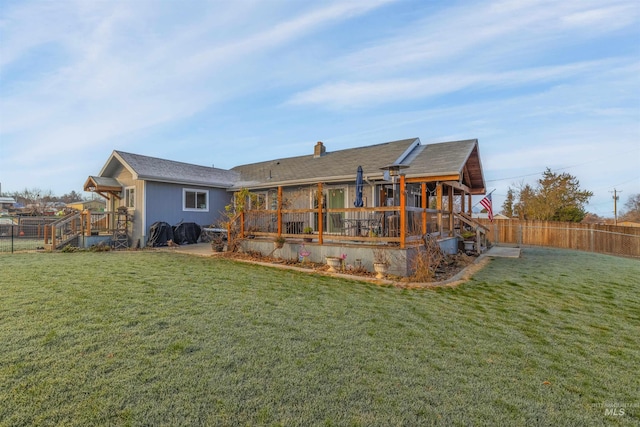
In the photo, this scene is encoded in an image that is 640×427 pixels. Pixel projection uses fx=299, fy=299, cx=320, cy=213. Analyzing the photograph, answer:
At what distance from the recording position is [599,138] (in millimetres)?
16703

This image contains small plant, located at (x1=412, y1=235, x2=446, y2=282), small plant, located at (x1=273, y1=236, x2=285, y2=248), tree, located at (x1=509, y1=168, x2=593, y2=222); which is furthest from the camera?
Result: tree, located at (x1=509, y1=168, x2=593, y2=222)

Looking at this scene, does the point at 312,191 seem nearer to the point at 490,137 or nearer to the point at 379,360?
the point at 379,360

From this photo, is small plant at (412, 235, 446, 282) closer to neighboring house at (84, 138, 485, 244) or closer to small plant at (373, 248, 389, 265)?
small plant at (373, 248, 389, 265)

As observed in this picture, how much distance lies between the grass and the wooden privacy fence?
42.7ft

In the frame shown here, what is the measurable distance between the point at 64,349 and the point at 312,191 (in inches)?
419

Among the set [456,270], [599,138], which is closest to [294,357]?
[456,270]

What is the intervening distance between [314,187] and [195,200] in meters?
6.23

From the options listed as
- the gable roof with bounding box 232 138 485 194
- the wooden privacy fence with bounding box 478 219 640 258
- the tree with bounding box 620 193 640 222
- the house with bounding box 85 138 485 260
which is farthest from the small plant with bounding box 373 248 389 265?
the tree with bounding box 620 193 640 222

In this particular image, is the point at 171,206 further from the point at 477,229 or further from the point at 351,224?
the point at 477,229

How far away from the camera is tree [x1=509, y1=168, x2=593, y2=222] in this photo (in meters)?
21.6

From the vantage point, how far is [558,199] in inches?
869

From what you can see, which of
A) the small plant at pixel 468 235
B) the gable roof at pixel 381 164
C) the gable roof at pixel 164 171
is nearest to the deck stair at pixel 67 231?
the gable roof at pixel 164 171

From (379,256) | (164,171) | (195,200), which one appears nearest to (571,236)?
(379,256)

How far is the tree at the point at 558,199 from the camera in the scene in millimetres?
21587
